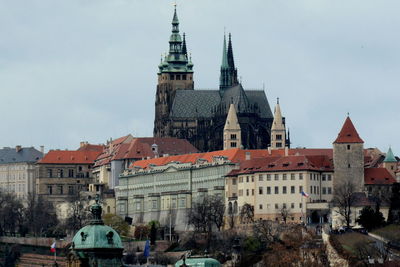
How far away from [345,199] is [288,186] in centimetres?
1040

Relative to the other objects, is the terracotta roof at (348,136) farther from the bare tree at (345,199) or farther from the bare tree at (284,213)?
the bare tree at (284,213)

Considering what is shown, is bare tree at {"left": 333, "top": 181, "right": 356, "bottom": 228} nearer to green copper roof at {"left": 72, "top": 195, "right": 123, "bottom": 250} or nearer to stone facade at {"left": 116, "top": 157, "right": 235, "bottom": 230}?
stone facade at {"left": 116, "top": 157, "right": 235, "bottom": 230}

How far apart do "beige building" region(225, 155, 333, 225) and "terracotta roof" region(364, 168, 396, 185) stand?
3.34 metres

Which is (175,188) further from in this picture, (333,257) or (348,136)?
(333,257)

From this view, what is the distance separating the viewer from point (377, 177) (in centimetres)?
16900

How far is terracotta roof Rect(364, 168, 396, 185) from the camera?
168m

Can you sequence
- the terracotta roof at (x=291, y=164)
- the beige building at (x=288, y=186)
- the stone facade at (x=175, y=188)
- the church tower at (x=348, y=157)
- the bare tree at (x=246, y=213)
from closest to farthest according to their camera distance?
the church tower at (x=348, y=157) < the beige building at (x=288, y=186) < the bare tree at (x=246, y=213) < the terracotta roof at (x=291, y=164) < the stone facade at (x=175, y=188)

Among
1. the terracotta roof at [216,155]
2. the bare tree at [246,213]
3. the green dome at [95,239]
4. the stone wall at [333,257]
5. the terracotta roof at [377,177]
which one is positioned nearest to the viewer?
the green dome at [95,239]

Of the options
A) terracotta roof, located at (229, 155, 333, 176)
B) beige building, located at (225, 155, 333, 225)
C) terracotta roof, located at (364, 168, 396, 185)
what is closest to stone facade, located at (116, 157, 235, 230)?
terracotta roof, located at (229, 155, 333, 176)

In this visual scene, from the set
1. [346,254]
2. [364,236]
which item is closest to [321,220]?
[364,236]

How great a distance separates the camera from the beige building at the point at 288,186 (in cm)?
16788

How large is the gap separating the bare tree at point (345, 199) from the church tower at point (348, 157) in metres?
0.91

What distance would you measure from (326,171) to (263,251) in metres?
23.8

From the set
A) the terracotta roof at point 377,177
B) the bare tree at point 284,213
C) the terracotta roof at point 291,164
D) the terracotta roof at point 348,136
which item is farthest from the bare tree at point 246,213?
the terracotta roof at point 377,177
